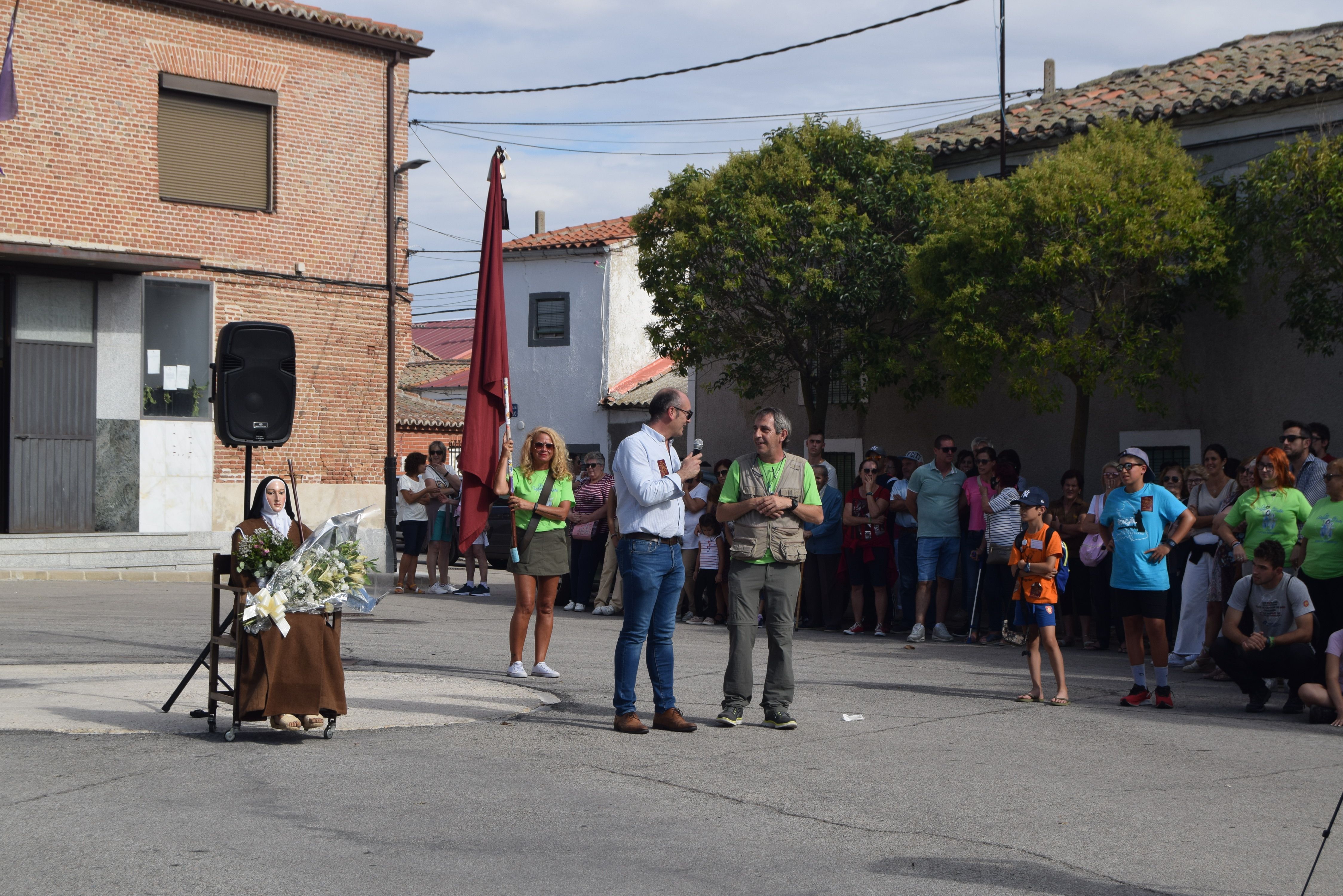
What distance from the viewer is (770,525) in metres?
8.95

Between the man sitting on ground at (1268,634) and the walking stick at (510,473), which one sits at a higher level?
the walking stick at (510,473)

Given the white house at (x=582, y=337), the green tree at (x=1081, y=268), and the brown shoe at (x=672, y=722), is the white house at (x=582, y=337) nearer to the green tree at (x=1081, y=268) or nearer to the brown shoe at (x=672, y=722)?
the green tree at (x=1081, y=268)

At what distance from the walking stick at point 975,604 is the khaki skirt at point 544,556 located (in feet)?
19.5

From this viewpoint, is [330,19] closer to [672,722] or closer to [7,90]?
[7,90]

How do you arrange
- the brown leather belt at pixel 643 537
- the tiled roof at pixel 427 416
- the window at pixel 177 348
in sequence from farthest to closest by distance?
the tiled roof at pixel 427 416, the window at pixel 177 348, the brown leather belt at pixel 643 537

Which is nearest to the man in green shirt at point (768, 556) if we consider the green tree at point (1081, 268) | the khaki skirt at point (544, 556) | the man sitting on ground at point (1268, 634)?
the khaki skirt at point (544, 556)

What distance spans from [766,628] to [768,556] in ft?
1.52

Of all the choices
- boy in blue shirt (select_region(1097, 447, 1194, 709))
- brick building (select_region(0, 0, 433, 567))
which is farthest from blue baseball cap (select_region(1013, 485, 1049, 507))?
brick building (select_region(0, 0, 433, 567))

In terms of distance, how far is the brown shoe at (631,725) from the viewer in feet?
27.8

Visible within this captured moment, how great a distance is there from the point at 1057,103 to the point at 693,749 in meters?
16.8

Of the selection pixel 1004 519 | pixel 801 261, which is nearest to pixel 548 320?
pixel 801 261

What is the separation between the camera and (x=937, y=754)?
8.02 metres

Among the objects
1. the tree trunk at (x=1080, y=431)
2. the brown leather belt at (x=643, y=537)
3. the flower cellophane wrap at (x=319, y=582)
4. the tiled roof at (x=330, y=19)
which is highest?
the tiled roof at (x=330, y=19)

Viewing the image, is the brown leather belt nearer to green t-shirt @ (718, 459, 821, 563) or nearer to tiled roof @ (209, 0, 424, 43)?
green t-shirt @ (718, 459, 821, 563)
